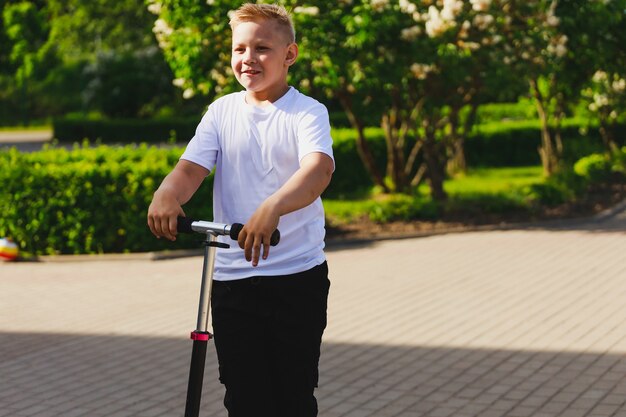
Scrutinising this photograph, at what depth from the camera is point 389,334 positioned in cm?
842

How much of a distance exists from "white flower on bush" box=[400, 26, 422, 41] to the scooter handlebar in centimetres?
1155

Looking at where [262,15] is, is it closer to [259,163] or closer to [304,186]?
[259,163]

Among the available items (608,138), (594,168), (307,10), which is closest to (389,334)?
(307,10)

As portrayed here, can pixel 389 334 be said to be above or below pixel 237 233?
below

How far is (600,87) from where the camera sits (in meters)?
21.5

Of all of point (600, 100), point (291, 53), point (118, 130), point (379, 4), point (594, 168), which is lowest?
point (118, 130)

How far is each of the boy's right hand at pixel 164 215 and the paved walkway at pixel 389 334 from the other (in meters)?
2.89

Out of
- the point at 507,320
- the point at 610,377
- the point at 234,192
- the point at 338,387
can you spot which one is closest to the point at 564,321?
the point at 507,320

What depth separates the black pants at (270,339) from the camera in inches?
151

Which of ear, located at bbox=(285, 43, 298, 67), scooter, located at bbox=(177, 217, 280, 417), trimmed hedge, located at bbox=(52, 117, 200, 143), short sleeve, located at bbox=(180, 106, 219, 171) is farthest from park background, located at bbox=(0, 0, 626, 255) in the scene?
trimmed hedge, located at bbox=(52, 117, 200, 143)

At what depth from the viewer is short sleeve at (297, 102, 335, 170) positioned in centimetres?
364

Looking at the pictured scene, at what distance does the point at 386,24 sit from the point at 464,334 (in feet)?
21.9

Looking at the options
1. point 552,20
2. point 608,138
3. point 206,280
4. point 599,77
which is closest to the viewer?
point 206,280

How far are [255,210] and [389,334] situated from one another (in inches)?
190
